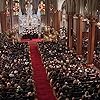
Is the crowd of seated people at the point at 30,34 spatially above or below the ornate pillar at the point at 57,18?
below

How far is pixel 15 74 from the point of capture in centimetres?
1973

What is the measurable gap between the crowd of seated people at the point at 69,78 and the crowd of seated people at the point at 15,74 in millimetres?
1692

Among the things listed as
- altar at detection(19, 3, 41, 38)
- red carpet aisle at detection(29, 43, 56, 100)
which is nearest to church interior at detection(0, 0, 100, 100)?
red carpet aisle at detection(29, 43, 56, 100)

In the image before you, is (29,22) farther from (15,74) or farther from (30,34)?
(15,74)

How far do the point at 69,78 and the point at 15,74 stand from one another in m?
4.02

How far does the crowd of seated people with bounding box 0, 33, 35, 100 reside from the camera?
51.3 ft

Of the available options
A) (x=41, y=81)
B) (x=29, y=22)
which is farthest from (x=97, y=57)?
(x=29, y=22)

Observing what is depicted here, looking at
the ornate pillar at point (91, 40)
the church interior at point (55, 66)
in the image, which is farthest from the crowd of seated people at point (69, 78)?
the ornate pillar at point (91, 40)

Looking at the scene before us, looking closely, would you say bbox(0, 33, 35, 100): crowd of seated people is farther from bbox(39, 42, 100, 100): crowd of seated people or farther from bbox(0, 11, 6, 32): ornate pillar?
bbox(0, 11, 6, 32): ornate pillar

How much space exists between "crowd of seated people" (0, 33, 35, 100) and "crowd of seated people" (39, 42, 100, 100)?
5.55 ft

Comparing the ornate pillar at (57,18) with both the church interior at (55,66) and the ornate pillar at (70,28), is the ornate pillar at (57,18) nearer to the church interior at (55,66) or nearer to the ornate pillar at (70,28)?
the church interior at (55,66)

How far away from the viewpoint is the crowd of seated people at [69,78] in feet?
50.7

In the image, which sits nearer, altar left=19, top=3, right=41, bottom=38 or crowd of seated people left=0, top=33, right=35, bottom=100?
crowd of seated people left=0, top=33, right=35, bottom=100

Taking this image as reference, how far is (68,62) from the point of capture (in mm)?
23562
